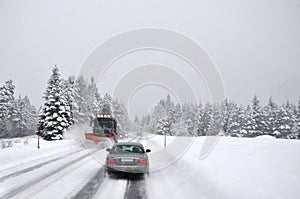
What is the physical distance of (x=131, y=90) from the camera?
2020 inches

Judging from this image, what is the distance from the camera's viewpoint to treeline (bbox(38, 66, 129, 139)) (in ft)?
94.3

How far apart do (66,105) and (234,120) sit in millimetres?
35852

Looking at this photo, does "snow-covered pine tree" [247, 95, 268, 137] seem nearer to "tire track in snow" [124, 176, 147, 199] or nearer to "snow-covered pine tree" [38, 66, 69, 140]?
"snow-covered pine tree" [38, 66, 69, 140]

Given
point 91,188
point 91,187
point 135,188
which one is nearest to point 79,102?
point 91,187

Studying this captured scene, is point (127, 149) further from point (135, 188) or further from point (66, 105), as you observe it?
point (66, 105)

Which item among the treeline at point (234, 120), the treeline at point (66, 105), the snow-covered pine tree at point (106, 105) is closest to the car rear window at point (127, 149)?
the treeline at point (66, 105)

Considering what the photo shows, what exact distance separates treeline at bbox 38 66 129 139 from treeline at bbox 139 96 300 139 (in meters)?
21.6

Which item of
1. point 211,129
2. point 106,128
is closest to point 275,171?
point 106,128

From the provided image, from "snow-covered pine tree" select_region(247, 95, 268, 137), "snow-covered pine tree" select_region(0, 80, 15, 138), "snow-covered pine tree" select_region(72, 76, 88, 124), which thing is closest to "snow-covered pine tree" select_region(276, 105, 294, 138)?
"snow-covered pine tree" select_region(247, 95, 268, 137)

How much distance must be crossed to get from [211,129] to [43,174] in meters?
52.9

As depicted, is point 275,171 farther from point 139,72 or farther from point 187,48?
point 139,72

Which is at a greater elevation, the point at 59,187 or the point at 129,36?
the point at 129,36

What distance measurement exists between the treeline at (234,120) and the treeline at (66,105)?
21.6 m

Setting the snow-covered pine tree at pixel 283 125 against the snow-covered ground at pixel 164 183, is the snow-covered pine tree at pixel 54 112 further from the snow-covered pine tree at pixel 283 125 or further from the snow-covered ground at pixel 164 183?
the snow-covered pine tree at pixel 283 125
